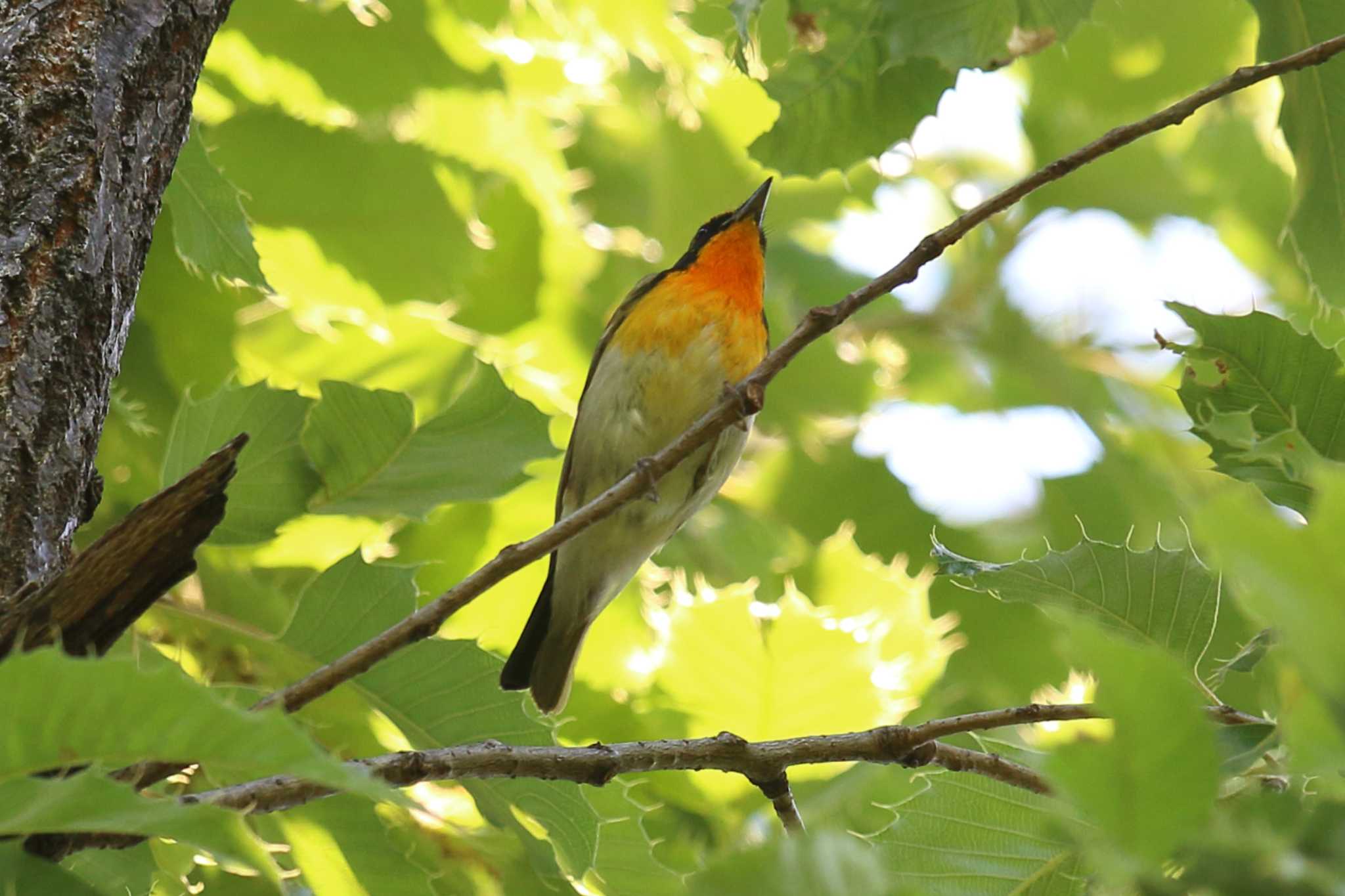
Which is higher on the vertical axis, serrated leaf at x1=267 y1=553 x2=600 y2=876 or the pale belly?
the pale belly

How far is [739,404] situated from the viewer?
88.7 inches

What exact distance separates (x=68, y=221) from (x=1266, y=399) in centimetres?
192

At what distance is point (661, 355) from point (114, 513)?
1.84 metres

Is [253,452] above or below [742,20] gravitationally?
below

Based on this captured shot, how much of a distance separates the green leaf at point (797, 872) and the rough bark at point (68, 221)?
4.29ft

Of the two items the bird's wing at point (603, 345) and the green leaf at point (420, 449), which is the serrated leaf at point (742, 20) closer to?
the green leaf at point (420, 449)

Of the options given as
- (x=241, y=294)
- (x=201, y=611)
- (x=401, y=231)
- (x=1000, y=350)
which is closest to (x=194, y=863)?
(x=201, y=611)

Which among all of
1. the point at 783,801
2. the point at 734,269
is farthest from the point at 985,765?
the point at 734,269

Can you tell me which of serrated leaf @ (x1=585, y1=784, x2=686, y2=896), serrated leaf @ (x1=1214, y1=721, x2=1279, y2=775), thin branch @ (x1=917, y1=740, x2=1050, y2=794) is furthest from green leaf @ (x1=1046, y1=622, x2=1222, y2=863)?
serrated leaf @ (x1=585, y1=784, x2=686, y2=896)

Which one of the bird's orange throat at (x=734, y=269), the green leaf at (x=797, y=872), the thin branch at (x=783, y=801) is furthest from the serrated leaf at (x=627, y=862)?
the bird's orange throat at (x=734, y=269)

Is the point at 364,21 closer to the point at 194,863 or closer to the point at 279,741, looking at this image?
the point at 194,863

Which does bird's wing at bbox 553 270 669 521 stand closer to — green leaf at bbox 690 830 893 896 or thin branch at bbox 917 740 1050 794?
thin branch at bbox 917 740 1050 794

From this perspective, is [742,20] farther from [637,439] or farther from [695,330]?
[637,439]

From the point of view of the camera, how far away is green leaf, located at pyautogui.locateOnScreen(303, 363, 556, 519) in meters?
2.76
